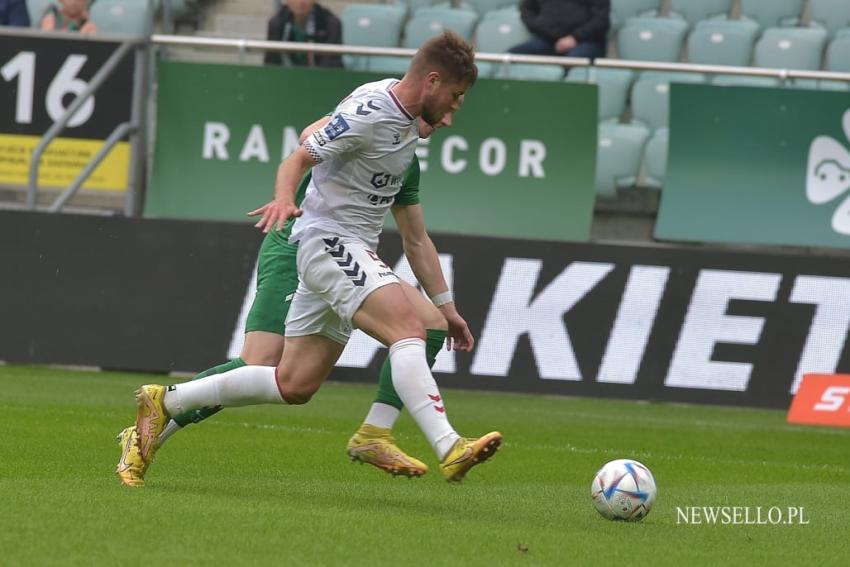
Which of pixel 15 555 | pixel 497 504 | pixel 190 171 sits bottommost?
pixel 190 171

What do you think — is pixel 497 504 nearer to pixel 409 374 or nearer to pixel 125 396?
pixel 409 374

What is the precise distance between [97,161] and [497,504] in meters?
8.25

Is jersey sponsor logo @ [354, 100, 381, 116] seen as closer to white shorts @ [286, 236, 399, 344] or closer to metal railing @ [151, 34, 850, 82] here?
white shorts @ [286, 236, 399, 344]

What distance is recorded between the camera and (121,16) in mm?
17750

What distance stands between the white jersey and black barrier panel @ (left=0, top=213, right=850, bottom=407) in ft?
21.8

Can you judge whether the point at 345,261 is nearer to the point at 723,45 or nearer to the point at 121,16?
the point at 723,45

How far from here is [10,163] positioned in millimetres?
14688

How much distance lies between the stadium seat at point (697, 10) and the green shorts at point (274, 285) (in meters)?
9.94

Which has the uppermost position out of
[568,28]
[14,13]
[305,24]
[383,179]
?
[383,179]

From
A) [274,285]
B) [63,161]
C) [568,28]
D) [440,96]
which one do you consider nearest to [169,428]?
[274,285]

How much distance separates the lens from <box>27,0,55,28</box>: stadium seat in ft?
59.2

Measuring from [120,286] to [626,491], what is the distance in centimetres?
810

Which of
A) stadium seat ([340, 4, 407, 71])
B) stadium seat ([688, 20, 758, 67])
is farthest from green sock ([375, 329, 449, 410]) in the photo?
stadium seat ([340, 4, 407, 71])

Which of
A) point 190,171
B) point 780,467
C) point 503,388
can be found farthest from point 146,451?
point 190,171
